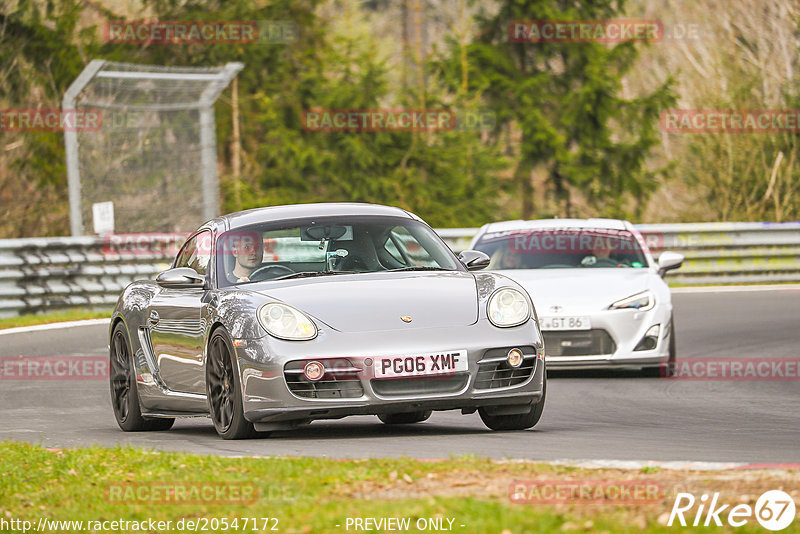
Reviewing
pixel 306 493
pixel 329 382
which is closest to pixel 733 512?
pixel 306 493

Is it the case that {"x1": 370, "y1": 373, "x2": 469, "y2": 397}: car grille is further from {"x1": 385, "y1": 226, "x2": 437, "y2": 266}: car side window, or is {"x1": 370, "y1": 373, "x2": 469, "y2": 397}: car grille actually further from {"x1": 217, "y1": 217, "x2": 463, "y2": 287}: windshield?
{"x1": 385, "y1": 226, "x2": 437, "y2": 266}: car side window

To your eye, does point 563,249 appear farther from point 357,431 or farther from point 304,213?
point 357,431

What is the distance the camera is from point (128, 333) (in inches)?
395

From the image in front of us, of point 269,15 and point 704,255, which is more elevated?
point 269,15

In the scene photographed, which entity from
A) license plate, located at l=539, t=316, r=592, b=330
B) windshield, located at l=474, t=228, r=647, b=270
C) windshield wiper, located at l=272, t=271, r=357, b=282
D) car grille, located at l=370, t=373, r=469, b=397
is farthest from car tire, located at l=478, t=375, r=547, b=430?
windshield, located at l=474, t=228, r=647, b=270

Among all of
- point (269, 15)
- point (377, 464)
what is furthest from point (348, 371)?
point (269, 15)

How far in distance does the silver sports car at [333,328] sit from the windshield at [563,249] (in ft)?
14.1

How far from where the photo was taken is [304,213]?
935 centimetres

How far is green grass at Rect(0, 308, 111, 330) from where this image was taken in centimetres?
1785

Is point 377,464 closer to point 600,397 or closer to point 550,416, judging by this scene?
point 550,416

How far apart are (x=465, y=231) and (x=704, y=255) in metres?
3.97

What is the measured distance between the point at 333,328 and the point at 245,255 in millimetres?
1307

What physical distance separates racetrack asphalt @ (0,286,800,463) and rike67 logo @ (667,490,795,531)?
4.74 feet

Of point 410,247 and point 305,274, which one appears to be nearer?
point 305,274
